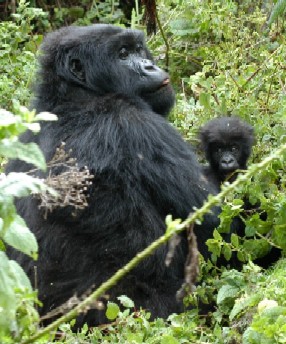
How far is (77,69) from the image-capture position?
17.1 ft

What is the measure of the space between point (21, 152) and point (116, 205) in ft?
7.73

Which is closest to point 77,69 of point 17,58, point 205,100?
point 205,100

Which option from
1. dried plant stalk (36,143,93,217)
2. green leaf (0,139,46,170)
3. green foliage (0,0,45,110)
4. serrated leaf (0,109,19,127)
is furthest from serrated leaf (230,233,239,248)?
green foliage (0,0,45,110)

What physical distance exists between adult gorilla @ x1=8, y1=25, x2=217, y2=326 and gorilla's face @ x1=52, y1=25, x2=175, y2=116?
0.23m

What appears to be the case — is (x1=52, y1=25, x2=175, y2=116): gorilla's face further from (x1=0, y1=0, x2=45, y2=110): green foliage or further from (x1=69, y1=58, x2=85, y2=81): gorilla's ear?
(x1=0, y1=0, x2=45, y2=110): green foliage

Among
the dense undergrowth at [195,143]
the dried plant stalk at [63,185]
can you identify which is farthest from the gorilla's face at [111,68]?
the dried plant stalk at [63,185]

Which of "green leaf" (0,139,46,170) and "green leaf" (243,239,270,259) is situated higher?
"green leaf" (0,139,46,170)

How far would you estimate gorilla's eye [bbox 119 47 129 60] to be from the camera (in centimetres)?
538

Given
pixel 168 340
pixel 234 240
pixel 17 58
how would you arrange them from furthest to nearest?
pixel 17 58
pixel 234 240
pixel 168 340

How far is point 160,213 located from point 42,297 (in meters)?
0.77

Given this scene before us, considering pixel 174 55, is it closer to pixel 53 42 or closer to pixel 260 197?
pixel 53 42

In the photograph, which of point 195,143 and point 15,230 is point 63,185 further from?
point 195,143

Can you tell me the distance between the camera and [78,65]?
5.22 meters

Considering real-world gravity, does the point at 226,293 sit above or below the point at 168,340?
below
